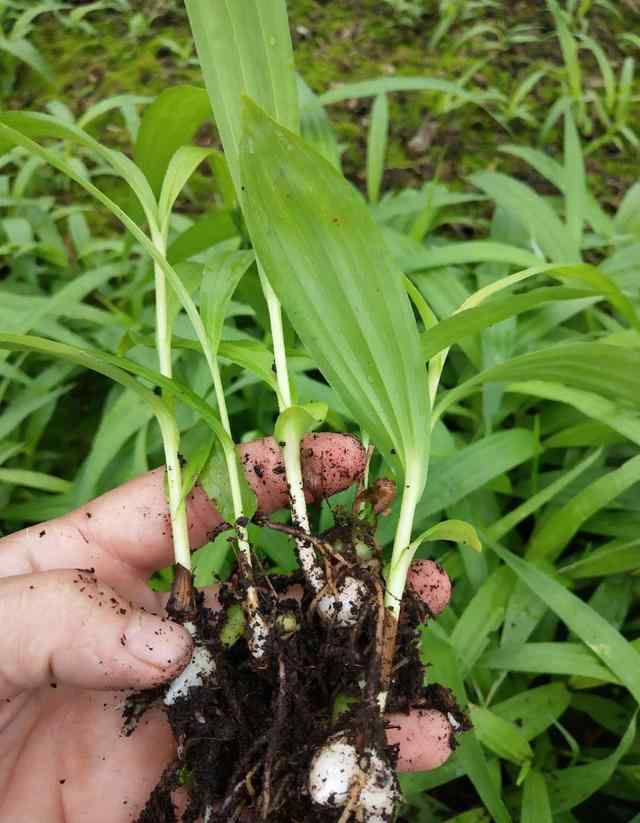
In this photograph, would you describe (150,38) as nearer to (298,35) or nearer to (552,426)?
(298,35)

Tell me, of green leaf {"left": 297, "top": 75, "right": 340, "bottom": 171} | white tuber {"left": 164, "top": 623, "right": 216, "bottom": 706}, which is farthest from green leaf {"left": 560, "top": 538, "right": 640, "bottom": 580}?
green leaf {"left": 297, "top": 75, "right": 340, "bottom": 171}

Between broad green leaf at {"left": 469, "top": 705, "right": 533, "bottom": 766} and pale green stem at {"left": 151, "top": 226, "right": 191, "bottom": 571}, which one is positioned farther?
broad green leaf at {"left": 469, "top": 705, "right": 533, "bottom": 766}

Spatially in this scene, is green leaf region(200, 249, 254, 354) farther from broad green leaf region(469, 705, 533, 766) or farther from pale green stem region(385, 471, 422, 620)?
broad green leaf region(469, 705, 533, 766)

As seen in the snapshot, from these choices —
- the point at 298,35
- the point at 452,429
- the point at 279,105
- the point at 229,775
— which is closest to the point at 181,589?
the point at 229,775

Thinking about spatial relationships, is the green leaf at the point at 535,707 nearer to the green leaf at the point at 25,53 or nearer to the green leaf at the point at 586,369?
the green leaf at the point at 586,369

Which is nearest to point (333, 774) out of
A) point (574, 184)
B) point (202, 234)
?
point (202, 234)

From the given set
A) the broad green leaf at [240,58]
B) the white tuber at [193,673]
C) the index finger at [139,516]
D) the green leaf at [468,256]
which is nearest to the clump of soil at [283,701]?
the white tuber at [193,673]

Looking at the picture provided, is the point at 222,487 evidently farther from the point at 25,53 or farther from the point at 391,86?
the point at 25,53
